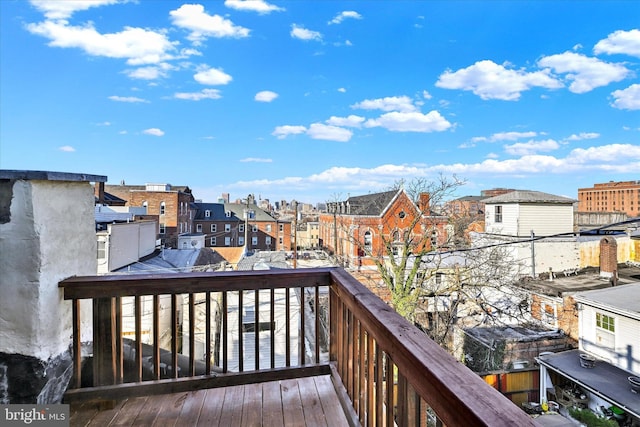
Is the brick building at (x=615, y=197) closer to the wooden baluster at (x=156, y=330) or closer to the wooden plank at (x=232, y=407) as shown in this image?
the wooden plank at (x=232, y=407)

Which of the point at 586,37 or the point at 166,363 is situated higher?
the point at 586,37

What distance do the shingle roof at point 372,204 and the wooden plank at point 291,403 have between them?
17.6 metres

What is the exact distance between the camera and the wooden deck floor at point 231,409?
161cm

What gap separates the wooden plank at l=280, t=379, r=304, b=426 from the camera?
5.32 feet

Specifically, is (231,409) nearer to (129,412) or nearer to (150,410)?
(150,410)

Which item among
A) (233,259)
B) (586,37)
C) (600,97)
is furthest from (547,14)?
(233,259)

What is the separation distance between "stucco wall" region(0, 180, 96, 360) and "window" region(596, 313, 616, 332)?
8556mm

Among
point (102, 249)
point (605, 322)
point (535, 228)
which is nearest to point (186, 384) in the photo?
point (605, 322)

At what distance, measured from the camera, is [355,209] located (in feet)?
68.2

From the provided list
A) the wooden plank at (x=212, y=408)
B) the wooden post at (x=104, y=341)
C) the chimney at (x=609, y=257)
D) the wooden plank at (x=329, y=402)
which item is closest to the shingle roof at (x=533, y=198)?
the chimney at (x=609, y=257)

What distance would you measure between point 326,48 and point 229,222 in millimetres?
19810

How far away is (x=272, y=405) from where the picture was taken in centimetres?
175

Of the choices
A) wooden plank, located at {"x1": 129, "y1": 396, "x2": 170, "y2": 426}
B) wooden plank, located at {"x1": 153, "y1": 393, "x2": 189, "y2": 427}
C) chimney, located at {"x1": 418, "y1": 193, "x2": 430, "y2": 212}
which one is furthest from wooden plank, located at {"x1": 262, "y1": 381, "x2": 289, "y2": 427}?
chimney, located at {"x1": 418, "y1": 193, "x2": 430, "y2": 212}

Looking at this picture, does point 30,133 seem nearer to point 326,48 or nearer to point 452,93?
point 326,48
